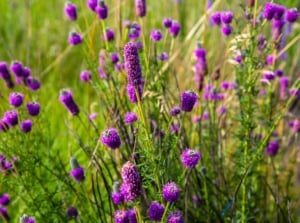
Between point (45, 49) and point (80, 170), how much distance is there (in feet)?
8.27

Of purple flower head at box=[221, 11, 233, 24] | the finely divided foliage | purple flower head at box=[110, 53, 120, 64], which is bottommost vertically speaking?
the finely divided foliage

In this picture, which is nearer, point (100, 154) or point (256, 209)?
point (100, 154)

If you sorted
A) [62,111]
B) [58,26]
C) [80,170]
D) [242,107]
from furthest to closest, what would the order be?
[58,26], [62,111], [242,107], [80,170]

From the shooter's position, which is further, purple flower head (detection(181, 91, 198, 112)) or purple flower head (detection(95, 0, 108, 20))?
purple flower head (detection(95, 0, 108, 20))

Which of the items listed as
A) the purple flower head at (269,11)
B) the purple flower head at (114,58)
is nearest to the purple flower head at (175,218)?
the purple flower head at (269,11)

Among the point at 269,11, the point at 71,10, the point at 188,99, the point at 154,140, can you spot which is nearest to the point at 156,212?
the point at 188,99

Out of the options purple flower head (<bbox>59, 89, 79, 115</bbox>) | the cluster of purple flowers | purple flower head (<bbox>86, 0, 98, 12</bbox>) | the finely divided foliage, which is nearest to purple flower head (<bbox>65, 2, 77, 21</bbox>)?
the finely divided foliage

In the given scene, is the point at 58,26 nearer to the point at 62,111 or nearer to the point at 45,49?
the point at 45,49

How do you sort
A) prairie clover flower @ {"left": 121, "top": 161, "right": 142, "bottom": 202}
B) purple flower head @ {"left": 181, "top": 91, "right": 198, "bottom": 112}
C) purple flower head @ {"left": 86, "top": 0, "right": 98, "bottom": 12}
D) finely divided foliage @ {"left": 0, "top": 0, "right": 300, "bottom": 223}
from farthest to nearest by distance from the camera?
purple flower head @ {"left": 86, "top": 0, "right": 98, "bottom": 12}, finely divided foliage @ {"left": 0, "top": 0, "right": 300, "bottom": 223}, purple flower head @ {"left": 181, "top": 91, "right": 198, "bottom": 112}, prairie clover flower @ {"left": 121, "top": 161, "right": 142, "bottom": 202}

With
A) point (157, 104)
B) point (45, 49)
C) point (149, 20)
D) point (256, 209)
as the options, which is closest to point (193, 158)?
point (157, 104)

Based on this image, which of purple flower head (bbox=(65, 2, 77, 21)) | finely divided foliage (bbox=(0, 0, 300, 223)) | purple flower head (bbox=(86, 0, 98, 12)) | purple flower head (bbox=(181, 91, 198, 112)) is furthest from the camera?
purple flower head (bbox=(65, 2, 77, 21))

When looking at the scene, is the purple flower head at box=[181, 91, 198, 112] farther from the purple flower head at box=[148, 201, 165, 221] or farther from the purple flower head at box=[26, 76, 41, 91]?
the purple flower head at box=[26, 76, 41, 91]

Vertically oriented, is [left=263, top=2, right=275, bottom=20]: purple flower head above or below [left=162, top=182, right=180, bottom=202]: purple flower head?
above

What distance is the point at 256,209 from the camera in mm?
1981
